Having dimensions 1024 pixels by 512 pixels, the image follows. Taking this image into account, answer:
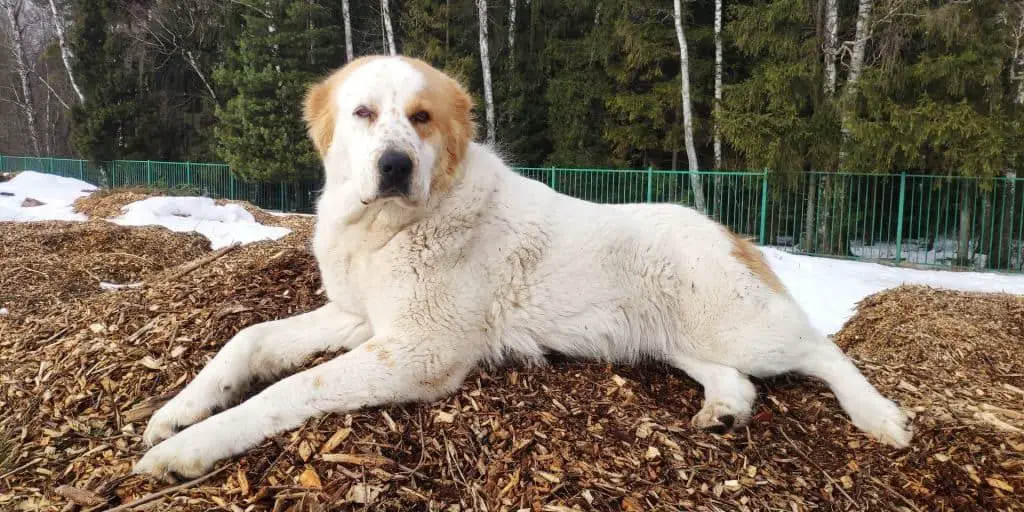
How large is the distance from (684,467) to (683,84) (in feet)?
49.1

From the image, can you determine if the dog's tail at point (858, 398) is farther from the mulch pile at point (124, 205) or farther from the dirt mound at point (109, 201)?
the dirt mound at point (109, 201)

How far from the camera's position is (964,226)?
11.6m

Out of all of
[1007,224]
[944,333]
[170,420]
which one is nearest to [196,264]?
[170,420]

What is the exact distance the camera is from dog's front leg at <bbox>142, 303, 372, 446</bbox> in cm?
218

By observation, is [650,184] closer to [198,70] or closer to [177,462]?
[177,462]

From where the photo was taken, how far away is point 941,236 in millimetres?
12438

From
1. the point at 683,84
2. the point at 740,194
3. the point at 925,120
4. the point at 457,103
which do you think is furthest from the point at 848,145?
the point at 457,103

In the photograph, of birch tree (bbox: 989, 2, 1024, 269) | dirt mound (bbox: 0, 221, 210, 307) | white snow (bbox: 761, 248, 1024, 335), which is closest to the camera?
dirt mound (bbox: 0, 221, 210, 307)

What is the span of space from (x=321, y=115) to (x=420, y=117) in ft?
1.77

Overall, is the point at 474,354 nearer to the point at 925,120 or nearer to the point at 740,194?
the point at 925,120

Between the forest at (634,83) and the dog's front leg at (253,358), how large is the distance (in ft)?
4.55

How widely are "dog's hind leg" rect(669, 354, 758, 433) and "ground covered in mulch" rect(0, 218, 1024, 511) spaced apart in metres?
0.07

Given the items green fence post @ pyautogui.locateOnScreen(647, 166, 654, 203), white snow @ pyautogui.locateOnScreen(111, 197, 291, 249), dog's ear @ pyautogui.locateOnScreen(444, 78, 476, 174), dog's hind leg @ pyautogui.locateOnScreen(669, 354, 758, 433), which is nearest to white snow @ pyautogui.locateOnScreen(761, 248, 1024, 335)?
green fence post @ pyautogui.locateOnScreen(647, 166, 654, 203)

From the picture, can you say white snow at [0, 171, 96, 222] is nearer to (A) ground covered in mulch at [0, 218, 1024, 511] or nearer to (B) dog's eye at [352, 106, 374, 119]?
(A) ground covered in mulch at [0, 218, 1024, 511]
